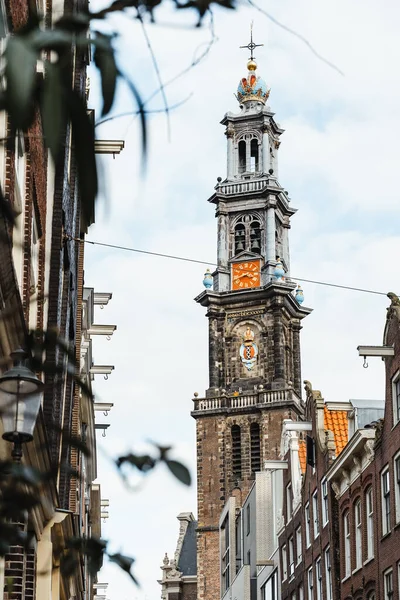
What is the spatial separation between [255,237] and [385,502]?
209 feet

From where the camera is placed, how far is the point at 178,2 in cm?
284

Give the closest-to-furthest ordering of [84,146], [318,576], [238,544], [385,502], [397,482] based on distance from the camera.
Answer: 1. [84,146]
2. [397,482]
3. [385,502]
4. [318,576]
5. [238,544]

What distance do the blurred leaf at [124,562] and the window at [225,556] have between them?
5600 cm

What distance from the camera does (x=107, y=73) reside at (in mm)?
2568

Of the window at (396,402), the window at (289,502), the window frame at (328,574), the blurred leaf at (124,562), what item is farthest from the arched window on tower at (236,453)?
the blurred leaf at (124,562)

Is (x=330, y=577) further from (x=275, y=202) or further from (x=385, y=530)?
(x=275, y=202)

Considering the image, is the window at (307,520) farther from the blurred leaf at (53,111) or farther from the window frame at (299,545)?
the blurred leaf at (53,111)

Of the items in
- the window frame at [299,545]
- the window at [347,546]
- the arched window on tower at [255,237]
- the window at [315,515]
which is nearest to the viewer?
the window at [347,546]

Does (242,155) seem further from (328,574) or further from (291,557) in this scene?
(328,574)

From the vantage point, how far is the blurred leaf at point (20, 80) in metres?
2.32

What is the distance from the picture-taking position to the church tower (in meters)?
87.1

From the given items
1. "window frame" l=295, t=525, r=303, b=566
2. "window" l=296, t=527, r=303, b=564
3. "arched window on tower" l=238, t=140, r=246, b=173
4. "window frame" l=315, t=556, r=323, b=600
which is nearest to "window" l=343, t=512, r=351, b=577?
"window frame" l=315, t=556, r=323, b=600

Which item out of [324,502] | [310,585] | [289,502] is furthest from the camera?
[289,502]

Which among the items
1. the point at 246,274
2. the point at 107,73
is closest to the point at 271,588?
the point at 107,73
